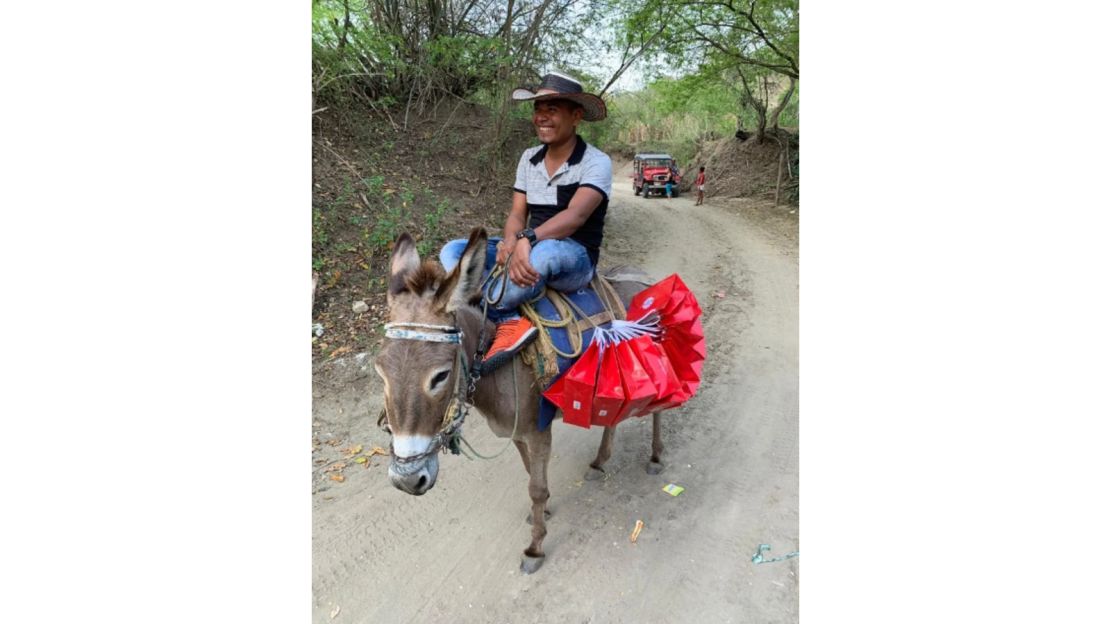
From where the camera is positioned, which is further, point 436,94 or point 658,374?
point 436,94

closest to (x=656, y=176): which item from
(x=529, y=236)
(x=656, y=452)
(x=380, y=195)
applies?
(x=380, y=195)

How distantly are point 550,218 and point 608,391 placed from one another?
3.74 feet

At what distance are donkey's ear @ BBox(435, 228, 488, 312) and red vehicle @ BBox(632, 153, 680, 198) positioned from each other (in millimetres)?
20729

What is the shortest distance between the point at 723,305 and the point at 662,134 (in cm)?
2806

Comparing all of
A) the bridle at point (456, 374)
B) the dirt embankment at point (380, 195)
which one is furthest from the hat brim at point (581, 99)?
the dirt embankment at point (380, 195)

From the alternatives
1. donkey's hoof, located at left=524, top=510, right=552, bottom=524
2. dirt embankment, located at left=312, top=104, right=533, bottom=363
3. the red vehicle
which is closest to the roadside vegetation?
dirt embankment, located at left=312, top=104, right=533, bottom=363

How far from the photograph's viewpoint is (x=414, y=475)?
229cm

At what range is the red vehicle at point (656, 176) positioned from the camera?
2195 cm

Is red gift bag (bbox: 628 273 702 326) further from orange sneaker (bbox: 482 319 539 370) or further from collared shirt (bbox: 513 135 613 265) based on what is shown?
orange sneaker (bbox: 482 319 539 370)

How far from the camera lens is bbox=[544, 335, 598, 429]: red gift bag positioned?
2.81 metres

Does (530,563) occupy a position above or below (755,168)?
below

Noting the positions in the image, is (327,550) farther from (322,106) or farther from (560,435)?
(322,106)

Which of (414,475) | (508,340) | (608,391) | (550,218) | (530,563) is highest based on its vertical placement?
(550,218)

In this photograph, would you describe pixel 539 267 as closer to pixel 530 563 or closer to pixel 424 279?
pixel 424 279
